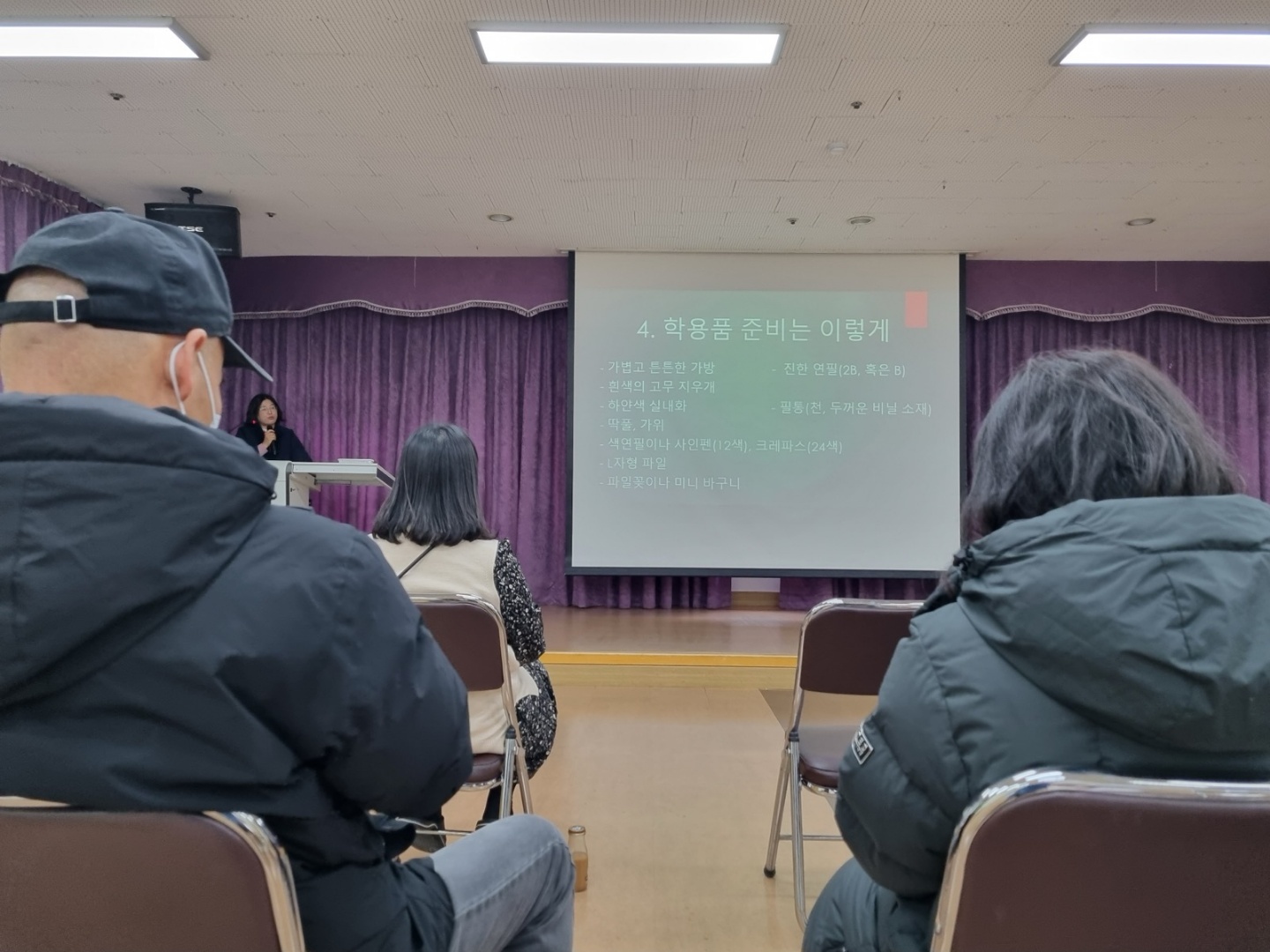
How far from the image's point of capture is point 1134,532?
0.66m

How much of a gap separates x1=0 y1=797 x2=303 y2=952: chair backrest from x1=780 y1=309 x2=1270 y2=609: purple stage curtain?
189 inches

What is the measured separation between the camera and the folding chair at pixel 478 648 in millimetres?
1572

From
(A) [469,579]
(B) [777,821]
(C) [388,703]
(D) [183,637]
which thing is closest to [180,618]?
(D) [183,637]

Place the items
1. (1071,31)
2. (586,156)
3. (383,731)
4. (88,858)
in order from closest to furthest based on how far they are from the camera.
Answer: (88,858)
(383,731)
(1071,31)
(586,156)

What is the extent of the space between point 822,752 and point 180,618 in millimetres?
1366

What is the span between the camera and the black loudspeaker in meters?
3.98

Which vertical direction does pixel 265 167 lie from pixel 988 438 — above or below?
above

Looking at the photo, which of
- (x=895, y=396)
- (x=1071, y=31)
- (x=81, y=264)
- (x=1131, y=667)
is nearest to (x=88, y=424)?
(x=81, y=264)

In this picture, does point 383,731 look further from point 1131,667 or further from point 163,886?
point 1131,667

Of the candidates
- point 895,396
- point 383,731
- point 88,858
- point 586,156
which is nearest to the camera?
point 88,858

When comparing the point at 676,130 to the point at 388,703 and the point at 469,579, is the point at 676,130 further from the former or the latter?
the point at 388,703

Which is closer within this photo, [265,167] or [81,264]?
[81,264]

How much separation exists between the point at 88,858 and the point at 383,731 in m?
0.23

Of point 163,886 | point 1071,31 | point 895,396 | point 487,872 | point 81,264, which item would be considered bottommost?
point 487,872
